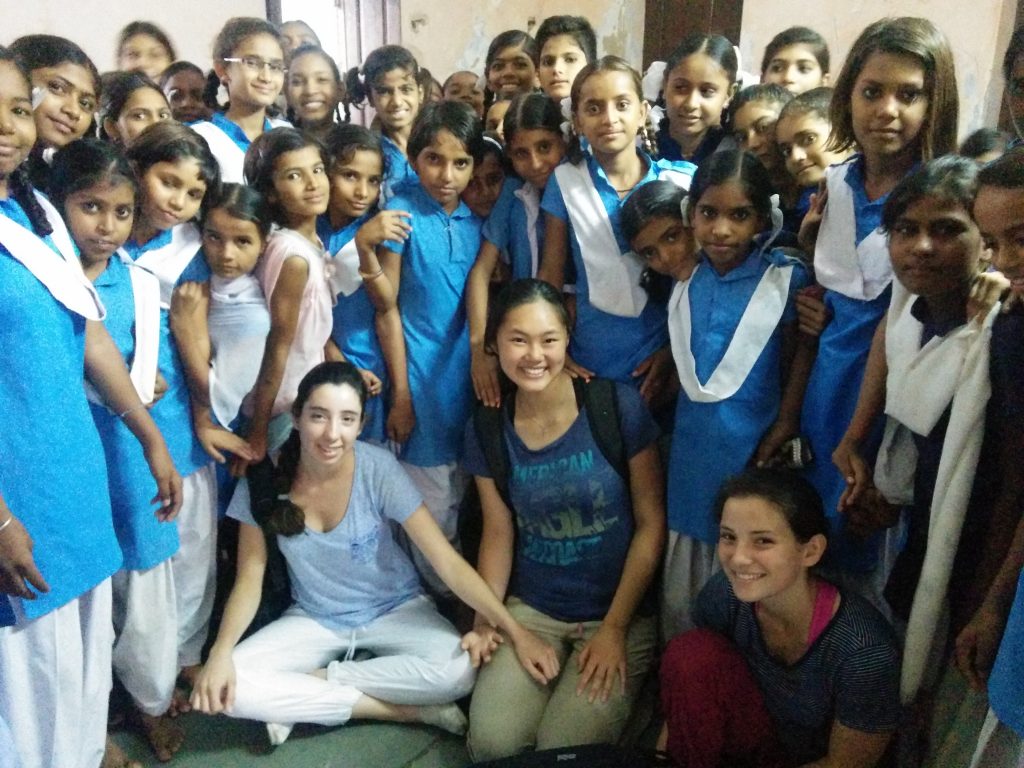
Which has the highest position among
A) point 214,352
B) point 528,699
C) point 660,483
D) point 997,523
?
point 214,352

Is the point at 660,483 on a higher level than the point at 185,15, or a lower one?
lower

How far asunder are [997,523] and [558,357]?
97 centimetres

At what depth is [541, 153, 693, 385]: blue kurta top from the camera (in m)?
2.04

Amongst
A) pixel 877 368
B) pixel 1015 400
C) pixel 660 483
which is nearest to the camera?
pixel 1015 400

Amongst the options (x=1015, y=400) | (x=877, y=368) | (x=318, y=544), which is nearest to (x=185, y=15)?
(x=318, y=544)

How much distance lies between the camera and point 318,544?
2.10 meters

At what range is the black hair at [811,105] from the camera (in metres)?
1.94

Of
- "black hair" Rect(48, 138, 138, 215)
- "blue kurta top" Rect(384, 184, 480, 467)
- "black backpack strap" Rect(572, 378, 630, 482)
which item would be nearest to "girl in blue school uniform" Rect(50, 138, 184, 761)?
"black hair" Rect(48, 138, 138, 215)

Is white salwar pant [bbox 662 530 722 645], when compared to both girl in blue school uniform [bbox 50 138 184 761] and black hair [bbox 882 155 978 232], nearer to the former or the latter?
black hair [bbox 882 155 978 232]

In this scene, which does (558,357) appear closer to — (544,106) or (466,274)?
(466,274)

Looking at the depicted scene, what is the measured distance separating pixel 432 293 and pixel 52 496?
1043 mm

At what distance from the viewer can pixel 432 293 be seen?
217cm

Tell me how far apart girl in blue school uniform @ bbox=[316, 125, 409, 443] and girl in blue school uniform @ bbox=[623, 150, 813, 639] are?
677mm

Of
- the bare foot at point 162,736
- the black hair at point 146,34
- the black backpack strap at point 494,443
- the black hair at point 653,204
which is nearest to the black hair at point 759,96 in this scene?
the black hair at point 653,204
